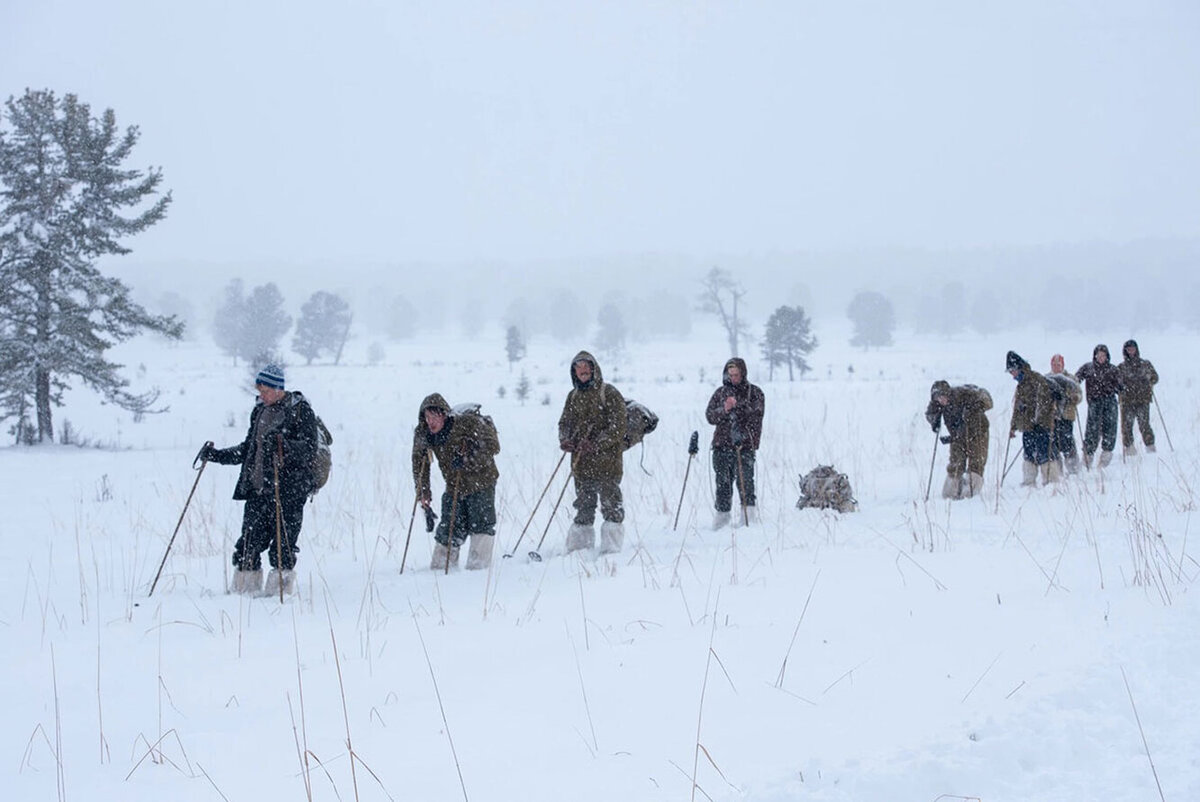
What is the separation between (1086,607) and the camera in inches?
167

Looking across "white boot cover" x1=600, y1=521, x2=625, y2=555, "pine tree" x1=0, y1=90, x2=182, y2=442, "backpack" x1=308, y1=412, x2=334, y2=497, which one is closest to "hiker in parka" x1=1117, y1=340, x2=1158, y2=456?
"white boot cover" x1=600, y1=521, x2=625, y2=555

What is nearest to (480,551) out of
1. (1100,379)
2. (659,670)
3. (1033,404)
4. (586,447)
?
(586,447)

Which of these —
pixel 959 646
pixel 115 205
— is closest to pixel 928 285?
pixel 115 205

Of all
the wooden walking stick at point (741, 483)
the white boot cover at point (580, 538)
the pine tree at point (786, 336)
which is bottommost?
the white boot cover at point (580, 538)

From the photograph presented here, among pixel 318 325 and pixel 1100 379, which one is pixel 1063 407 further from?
pixel 318 325

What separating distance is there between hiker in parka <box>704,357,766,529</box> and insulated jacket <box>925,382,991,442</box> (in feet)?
7.12

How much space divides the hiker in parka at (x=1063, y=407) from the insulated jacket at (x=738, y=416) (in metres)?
3.89

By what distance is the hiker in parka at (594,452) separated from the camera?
759 cm

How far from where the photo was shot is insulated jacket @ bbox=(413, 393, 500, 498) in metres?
7.05

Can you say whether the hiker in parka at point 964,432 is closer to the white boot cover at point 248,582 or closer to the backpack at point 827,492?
the backpack at point 827,492

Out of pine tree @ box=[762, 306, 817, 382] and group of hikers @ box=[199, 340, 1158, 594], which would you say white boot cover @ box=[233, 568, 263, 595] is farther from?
pine tree @ box=[762, 306, 817, 382]

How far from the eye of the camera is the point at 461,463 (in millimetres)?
7047

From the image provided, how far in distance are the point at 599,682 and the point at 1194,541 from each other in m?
4.26

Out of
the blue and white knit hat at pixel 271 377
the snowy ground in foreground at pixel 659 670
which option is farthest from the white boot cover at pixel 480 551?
the blue and white knit hat at pixel 271 377
